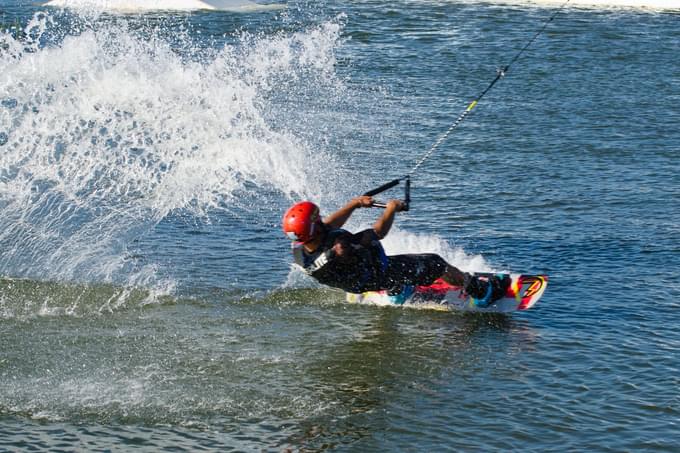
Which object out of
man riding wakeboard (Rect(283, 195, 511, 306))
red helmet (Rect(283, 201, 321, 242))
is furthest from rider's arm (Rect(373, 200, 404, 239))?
red helmet (Rect(283, 201, 321, 242))

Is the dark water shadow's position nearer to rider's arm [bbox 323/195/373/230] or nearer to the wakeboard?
the wakeboard

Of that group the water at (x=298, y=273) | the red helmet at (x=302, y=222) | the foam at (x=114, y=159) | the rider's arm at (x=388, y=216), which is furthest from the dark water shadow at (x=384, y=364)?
the foam at (x=114, y=159)

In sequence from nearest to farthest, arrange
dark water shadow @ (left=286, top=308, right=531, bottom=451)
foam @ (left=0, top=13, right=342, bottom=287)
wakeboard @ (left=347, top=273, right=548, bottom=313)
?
dark water shadow @ (left=286, top=308, right=531, bottom=451), wakeboard @ (left=347, top=273, right=548, bottom=313), foam @ (left=0, top=13, right=342, bottom=287)

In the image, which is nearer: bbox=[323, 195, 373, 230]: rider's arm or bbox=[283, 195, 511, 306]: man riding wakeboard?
bbox=[283, 195, 511, 306]: man riding wakeboard

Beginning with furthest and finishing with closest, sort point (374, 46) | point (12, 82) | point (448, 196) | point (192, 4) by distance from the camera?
1. point (192, 4)
2. point (374, 46)
3. point (448, 196)
4. point (12, 82)

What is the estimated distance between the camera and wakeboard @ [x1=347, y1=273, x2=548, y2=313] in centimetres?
1134

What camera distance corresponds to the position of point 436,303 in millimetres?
11586

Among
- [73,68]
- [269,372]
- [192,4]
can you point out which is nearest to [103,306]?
[269,372]

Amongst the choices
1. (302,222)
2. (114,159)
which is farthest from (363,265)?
(114,159)

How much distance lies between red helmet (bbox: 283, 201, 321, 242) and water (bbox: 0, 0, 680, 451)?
122 cm

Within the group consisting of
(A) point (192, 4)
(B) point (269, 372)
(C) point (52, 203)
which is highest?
(A) point (192, 4)

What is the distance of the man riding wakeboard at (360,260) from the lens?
9938mm

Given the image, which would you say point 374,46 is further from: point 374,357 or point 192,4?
point 374,357

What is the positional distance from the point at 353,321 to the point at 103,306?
2702mm
